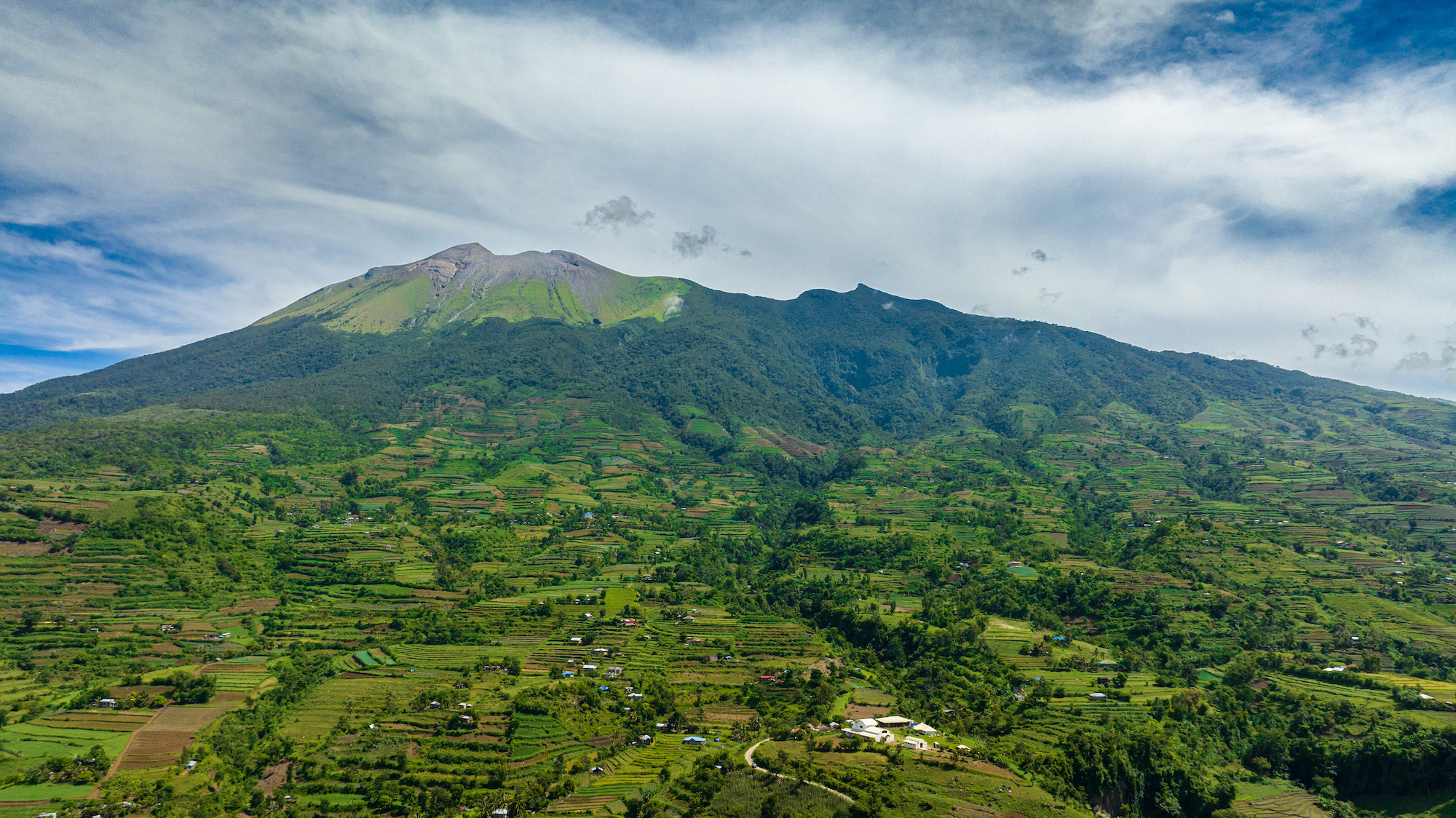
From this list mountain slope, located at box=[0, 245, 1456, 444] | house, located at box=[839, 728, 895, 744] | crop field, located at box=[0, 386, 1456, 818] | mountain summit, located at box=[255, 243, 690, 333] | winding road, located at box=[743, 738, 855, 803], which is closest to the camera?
winding road, located at box=[743, 738, 855, 803]

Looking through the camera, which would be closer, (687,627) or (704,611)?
(687,627)

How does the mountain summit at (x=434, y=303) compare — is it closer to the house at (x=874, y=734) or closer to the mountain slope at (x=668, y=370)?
the mountain slope at (x=668, y=370)

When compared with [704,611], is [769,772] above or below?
below

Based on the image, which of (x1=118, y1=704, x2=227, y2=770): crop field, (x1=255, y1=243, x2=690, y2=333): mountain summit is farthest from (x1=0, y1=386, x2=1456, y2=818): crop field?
(x1=255, y1=243, x2=690, y2=333): mountain summit

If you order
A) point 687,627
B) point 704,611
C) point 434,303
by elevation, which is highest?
point 434,303

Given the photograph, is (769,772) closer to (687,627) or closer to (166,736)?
(687,627)

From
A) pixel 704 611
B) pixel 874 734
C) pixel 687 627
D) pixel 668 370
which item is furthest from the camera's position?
pixel 668 370

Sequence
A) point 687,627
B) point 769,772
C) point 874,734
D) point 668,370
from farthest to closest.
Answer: point 668,370, point 687,627, point 874,734, point 769,772

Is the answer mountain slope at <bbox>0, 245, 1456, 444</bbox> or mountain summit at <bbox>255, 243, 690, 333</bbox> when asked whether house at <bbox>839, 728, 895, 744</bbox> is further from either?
mountain summit at <bbox>255, 243, 690, 333</bbox>

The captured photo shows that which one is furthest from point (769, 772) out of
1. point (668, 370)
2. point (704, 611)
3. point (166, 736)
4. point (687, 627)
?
point (668, 370)

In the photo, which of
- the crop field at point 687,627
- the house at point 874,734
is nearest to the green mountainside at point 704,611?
the crop field at point 687,627
